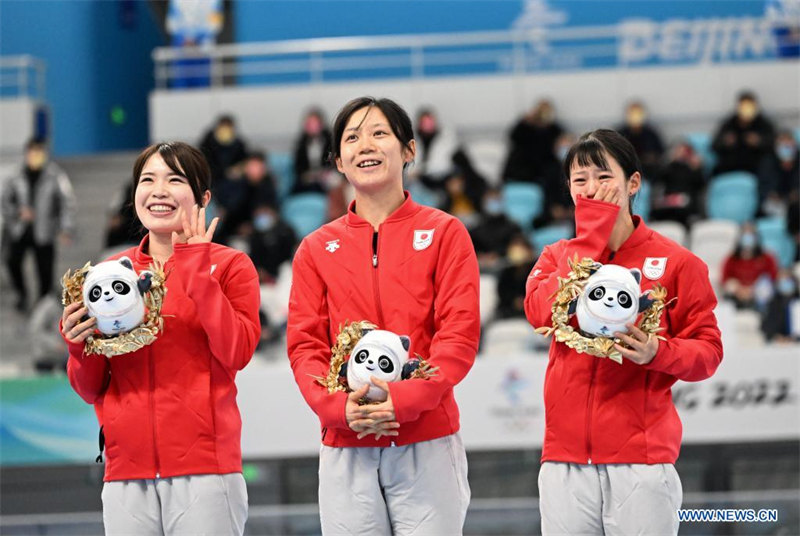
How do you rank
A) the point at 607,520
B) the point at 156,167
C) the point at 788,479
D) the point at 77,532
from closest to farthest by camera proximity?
the point at 607,520, the point at 156,167, the point at 77,532, the point at 788,479

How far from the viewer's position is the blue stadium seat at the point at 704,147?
12.7 meters

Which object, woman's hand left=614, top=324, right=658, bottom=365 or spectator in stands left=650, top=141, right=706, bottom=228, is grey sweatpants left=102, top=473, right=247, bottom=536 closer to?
woman's hand left=614, top=324, right=658, bottom=365

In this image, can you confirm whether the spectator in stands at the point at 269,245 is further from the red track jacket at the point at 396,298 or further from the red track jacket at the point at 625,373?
the red track jacket at the point at 625,373

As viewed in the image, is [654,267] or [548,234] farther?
[548,234]

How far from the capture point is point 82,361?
3652 millimetres

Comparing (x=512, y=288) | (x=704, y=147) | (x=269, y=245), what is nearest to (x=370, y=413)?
(x=512, y=288)

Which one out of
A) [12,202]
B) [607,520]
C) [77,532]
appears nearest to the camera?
[607,520]

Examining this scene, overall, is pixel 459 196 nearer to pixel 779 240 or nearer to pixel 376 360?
pixel 779 240

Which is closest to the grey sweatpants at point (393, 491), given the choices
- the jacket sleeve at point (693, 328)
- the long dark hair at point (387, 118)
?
the jacket sleeve at point (693, 328)

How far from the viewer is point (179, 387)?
3.67 metres

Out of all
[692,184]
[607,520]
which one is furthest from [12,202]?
[607,520]

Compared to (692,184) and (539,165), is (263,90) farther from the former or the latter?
(692,184)

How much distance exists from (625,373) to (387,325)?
0.77 metres

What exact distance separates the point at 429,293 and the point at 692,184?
8573 millimetres
